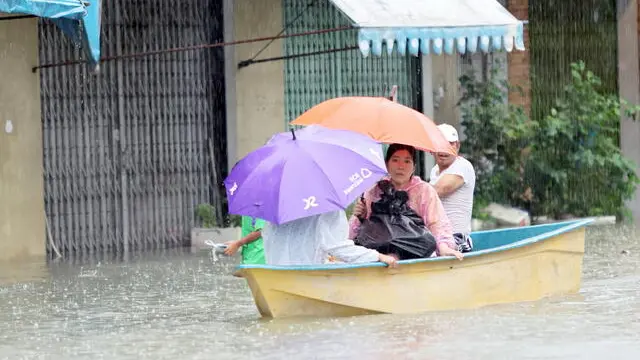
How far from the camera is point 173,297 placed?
14.1 m

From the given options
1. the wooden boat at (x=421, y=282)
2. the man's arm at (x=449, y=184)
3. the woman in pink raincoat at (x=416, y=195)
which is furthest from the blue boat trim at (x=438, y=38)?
the woman in pink raincoat at (x=416, y=195)

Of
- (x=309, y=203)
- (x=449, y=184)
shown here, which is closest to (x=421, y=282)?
(x=309, y=203)

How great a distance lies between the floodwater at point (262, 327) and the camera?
10125 millimetres

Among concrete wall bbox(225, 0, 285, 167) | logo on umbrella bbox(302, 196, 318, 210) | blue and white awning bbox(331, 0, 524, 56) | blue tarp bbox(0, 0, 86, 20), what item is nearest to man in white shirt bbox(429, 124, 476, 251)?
logo on umbrella bbox(302, 196, 318, 210)

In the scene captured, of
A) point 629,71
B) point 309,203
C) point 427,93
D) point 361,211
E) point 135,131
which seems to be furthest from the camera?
point 629,71

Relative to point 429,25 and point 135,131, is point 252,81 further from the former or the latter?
point 429,25

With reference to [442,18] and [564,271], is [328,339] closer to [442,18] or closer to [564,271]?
[564,271]

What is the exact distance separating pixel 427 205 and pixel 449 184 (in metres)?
0.98

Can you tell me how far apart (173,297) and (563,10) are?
11058mm

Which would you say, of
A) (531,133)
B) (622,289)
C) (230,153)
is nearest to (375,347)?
(622,289)

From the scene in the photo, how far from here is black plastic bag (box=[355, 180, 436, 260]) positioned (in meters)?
11.6

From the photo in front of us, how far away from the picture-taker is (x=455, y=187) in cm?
1268

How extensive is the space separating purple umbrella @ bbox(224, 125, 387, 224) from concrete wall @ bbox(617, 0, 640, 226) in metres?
12.6

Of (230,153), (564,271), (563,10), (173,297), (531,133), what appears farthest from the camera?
(563,10)
